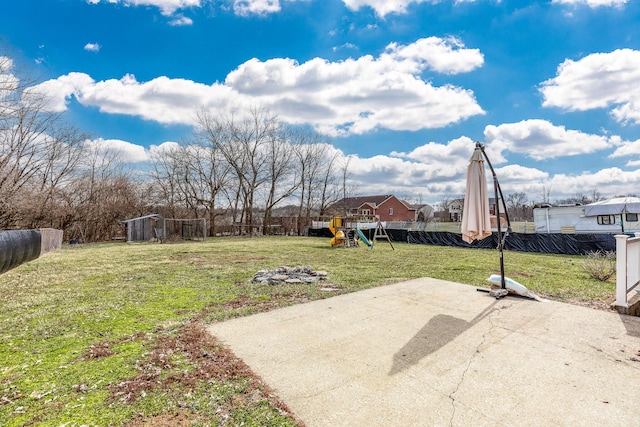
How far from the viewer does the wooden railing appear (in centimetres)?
361

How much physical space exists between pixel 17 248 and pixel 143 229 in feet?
39.4

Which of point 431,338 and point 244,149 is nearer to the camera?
point 431,338

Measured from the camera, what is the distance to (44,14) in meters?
9.48

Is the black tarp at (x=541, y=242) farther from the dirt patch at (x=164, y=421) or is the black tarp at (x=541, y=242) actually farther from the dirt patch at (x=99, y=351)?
the dirt patch at (x=99, y=351)

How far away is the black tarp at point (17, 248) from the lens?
7.21 metres

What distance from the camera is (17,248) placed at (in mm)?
8078

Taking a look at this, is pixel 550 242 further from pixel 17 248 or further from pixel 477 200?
pixel 17 248

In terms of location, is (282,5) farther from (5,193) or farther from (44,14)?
(5,193)

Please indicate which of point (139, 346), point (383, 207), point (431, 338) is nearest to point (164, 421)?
point (139, 346)

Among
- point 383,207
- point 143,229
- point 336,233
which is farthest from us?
point 383,207

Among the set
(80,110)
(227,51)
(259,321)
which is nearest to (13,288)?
(259,321)

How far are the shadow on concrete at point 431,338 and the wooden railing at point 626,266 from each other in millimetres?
1433

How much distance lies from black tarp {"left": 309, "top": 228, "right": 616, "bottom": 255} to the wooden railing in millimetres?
8980

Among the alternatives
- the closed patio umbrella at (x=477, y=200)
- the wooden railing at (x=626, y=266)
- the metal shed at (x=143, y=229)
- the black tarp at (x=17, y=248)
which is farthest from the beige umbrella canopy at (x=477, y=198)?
the metal shed at (x=143, y=229)
